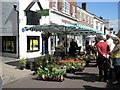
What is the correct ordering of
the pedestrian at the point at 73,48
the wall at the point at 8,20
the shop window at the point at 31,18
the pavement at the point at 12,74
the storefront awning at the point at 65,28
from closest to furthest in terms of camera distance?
the pavement at the point at 12,74 < the storefront awning at the point at 65,28 < the pedestrian at the point at 73,48 < the wall at the point at 8,20 < the shop window at the point at 31,18

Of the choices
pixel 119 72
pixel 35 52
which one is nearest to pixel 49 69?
pixel 119 72

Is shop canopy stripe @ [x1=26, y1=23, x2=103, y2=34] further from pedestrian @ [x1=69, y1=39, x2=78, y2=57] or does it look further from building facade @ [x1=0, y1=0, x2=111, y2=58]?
building facade @ [x1=0, y1=0, x2=111, y2=58]

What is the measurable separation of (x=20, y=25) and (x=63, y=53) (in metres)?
5.13

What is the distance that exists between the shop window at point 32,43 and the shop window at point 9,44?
4.63 feet

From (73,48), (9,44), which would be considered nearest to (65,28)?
(73,48)

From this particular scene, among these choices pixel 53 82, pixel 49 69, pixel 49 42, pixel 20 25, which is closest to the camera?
Result: pixel 53 82

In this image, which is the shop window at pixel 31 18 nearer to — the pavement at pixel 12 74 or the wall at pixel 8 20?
the wall at pixel 8 20

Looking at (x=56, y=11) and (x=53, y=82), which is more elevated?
(x=56, y=11)

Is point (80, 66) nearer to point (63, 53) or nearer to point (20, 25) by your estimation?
point (63, 53)

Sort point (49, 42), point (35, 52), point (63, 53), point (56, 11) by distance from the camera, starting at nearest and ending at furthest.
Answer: point (63, 53), point (35, 52), point (49, 42), point (56, 11)

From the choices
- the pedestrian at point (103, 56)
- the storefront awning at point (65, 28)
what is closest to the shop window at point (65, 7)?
the storefront awning at point (65, 28)

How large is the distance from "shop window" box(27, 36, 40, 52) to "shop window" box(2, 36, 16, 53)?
1410 mm

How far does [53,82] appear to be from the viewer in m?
7.50

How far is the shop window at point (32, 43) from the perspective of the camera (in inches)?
691
